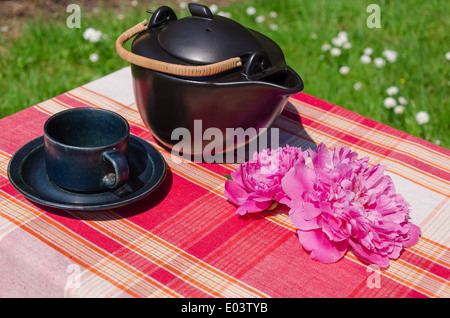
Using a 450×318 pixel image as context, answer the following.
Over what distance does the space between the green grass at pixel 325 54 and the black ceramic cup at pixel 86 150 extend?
1.39 meters

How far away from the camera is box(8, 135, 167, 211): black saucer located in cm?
100

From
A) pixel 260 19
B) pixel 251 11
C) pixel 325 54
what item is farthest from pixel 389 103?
pixel 251 11

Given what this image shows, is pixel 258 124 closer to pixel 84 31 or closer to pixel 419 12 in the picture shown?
pixel 84 31

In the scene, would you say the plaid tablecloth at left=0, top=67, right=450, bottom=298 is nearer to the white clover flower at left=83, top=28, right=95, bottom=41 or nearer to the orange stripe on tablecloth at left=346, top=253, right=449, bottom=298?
the orange stripe on tablecloth at left=346, top=253, right=449, bottom=298

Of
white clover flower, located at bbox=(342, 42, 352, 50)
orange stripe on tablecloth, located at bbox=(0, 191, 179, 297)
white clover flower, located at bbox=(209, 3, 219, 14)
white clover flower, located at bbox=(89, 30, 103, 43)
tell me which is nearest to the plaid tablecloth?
orange stripe on tablecloth, located at bbox=(0, 191, 179, 297)

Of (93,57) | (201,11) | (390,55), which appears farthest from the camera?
(390,55)

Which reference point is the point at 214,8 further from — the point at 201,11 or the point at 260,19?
the point at 201,11

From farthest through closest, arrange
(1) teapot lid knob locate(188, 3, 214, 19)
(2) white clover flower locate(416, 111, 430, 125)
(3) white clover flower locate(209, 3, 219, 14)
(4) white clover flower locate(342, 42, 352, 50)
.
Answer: (3) white clover flower locate(209, 3, 219, 14), (4) white clover flower locate(342, 42, 352, 50), (2) white clover flower locate(416, 111, 430, 125), (1) teapot lid knob locate(188, 3, 214, 19)

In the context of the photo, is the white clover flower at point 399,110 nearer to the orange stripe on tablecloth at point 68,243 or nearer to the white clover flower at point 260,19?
the white clover flower at point 260,19

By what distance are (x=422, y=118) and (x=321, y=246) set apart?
5.03 ft

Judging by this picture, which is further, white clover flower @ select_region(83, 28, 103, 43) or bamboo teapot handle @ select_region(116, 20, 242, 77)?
white clover flower @ select_region(83, 28, 103, 43)

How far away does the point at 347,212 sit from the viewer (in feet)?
3.23

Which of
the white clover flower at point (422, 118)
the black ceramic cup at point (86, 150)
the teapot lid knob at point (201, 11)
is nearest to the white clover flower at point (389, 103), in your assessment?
the white clover flower at point (422, 118)

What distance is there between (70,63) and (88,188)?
184cm
